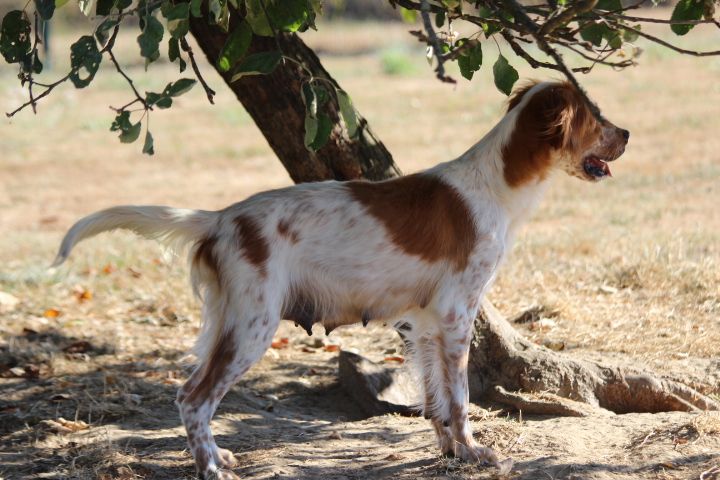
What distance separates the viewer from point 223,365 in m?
4.07

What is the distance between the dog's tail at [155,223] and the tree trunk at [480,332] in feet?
3.22

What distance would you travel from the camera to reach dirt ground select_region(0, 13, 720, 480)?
4363 millimetres

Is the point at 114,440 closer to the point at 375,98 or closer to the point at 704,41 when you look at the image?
the point at 375,98

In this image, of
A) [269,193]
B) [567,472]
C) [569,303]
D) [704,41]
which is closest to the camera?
[567,472]

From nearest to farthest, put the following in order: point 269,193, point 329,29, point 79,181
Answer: point 269,193
point 79,181
point 329,29

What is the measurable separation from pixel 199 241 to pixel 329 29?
Answer: 21.7 m

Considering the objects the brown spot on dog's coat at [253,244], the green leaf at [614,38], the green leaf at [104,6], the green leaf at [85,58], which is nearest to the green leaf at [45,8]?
the green leaf at [85,58]

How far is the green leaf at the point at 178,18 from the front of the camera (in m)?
3.62

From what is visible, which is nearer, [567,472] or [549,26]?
[549,26]

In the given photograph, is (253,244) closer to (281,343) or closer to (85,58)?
(85,58)

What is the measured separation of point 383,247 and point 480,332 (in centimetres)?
125

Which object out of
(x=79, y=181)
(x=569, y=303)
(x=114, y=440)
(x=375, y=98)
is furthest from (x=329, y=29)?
(x=114, y=440)

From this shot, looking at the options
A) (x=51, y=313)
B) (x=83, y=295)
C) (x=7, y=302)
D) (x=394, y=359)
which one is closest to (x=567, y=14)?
(x=394, y=359)

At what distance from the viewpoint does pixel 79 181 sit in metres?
12.9
